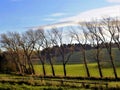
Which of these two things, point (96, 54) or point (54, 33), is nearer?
point (96, 54)

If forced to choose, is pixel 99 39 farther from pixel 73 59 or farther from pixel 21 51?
pixel 73 59

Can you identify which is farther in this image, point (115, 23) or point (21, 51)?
point (21, 51)

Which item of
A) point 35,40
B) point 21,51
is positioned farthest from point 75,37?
point 21,51

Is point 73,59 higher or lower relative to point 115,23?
lower

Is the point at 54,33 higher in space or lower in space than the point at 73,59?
higher

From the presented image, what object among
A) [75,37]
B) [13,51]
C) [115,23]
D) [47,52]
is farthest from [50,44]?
[115,23]

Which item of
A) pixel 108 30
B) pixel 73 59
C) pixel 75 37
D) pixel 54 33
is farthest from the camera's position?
pixel 73 59

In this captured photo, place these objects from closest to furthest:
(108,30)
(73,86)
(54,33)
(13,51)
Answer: (73,86)
(108,30)
(54,33)
(13,51)

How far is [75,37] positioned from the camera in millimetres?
90062

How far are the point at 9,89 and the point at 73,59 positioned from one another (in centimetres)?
10281

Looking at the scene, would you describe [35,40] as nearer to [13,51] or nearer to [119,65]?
[13,51]

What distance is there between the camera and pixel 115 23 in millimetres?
78812

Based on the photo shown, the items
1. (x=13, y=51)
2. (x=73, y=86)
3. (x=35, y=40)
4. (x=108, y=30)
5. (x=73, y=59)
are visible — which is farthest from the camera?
(x=73, y=59)

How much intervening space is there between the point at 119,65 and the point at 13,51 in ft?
114
